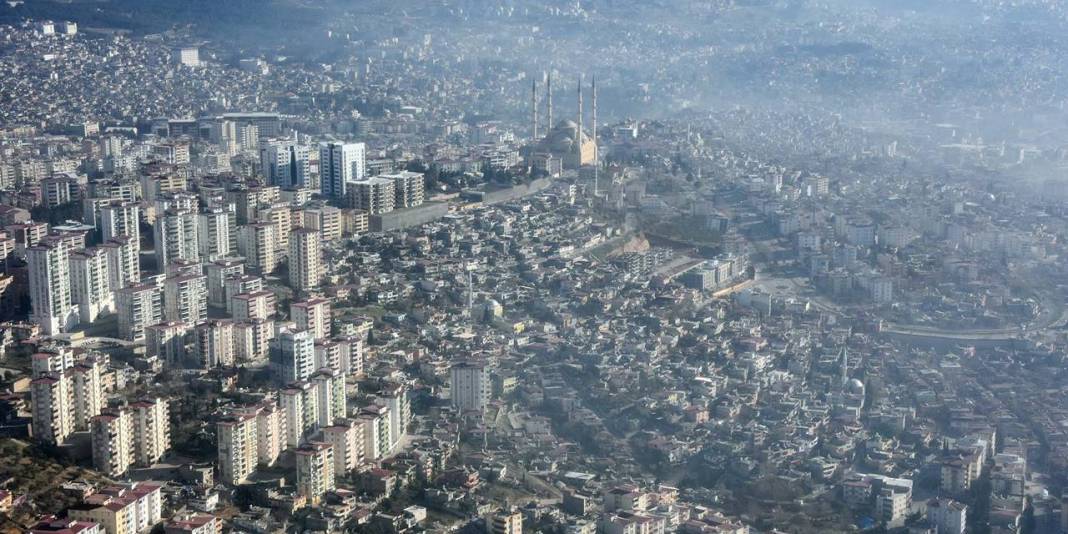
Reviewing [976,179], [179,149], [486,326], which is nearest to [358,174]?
[179,149]

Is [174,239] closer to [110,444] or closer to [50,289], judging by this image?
[50,289]

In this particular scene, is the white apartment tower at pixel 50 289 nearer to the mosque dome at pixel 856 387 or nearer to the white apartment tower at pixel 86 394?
the white apartment tower at pixel 86 394

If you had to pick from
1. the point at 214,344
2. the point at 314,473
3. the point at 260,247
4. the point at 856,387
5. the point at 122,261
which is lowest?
the point at 856,387

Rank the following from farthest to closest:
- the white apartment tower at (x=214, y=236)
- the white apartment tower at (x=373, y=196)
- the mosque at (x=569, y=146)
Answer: the mosque at (x=569, y=146) < the white apartment tower at (x=373, y=196) < the white apartment tower at (x=214, y=236)

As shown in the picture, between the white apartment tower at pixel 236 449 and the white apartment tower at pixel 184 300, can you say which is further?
the white apartment tower at pixel 184 300

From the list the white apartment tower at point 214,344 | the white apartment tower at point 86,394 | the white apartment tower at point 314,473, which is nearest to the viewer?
the white apartment tower at point 314,473

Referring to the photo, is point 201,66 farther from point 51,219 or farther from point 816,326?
point 816,326

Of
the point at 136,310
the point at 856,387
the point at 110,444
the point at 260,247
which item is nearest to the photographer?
the point at 110,444

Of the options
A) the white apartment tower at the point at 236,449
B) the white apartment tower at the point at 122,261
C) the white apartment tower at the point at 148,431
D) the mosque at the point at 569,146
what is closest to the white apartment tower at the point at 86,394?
the white apartment tower at the point at 148,431

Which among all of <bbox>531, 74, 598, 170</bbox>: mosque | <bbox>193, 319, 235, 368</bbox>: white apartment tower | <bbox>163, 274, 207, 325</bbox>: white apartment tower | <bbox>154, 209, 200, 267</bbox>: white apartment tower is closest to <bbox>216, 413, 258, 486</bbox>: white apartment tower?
<bbox>193, 319, 235, 368</bbox>: white apartment tower

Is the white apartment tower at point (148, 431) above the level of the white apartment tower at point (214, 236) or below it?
below

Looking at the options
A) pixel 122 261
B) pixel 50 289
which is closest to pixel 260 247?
pixel 122 261

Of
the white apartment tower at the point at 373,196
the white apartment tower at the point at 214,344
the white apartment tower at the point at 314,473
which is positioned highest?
the white apartment tower at the point at 373,196
